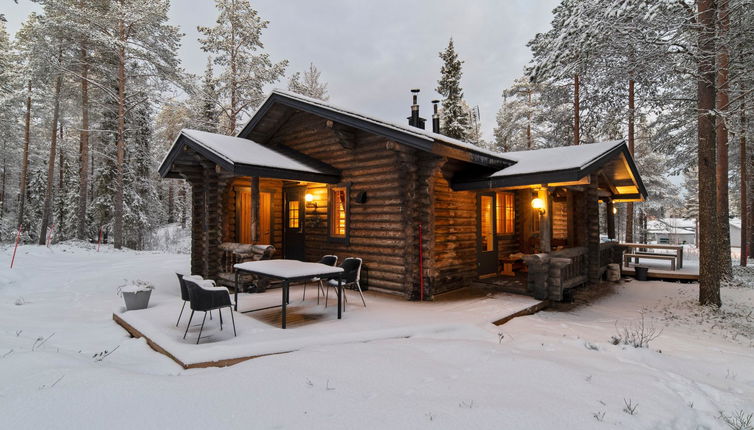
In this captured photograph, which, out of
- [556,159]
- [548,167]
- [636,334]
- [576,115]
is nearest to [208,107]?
[576,115]

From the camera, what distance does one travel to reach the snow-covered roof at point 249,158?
25.1 feet

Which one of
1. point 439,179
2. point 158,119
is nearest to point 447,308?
point 439,179

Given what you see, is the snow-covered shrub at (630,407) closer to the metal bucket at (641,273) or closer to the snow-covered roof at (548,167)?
the snow-covered roof at (548,167)

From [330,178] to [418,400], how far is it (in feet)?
21.6

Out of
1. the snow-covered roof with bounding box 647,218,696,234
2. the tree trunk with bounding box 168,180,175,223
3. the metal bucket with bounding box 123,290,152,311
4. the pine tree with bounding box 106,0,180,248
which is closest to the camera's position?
the metal bucket with bounding box 123,290,152,311

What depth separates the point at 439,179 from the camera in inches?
324

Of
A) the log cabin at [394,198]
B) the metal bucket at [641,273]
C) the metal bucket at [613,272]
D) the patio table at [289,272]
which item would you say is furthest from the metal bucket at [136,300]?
the metal bucket at [641,273]

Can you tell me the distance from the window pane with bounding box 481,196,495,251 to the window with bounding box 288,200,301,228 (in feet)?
17.1

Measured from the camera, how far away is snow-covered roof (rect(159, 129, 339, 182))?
7637 millimetres

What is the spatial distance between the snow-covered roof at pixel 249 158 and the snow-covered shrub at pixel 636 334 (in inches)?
262

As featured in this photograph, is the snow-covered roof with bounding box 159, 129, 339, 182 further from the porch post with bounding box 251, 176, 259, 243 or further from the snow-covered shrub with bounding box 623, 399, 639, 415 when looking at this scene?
the snow-covered shrub with bounding box 623, 399, 639, 415

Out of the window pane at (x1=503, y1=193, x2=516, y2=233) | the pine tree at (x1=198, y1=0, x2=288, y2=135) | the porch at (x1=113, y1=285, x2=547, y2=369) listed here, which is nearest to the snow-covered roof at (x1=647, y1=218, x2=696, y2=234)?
the window pane at (x1=503, y1=193, x2=516, y2=233)

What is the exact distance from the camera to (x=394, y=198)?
317 inches

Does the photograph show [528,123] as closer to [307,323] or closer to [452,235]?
[452,235]
